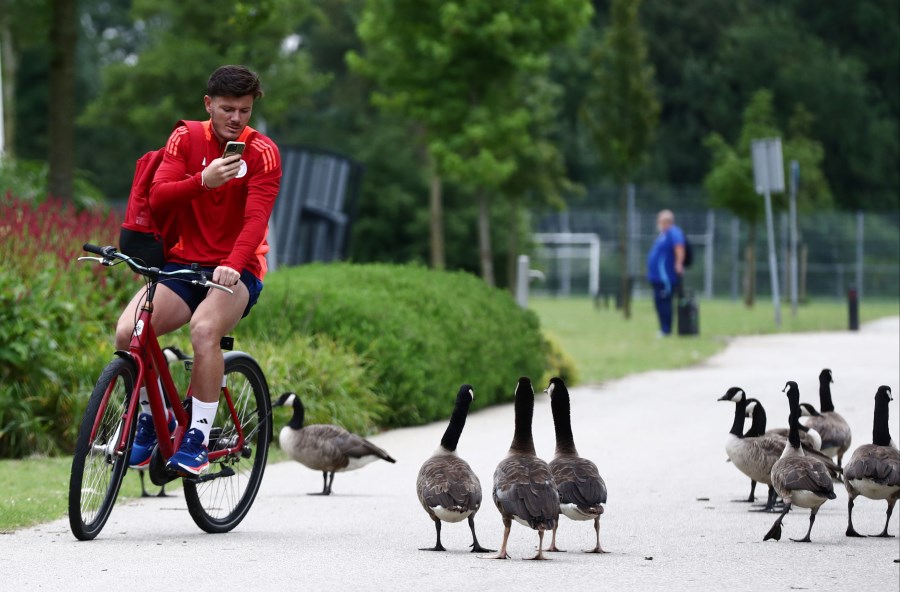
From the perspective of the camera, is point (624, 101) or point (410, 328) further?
point (624, 101)

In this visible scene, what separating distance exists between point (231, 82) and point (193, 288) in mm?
967

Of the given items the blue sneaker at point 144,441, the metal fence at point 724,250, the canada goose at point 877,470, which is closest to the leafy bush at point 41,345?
the blue sneaker at point 144,441

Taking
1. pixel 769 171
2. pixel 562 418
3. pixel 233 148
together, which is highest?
pixel 769 171

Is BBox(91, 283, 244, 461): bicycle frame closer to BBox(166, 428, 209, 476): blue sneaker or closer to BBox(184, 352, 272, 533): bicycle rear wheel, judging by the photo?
BBox(166, 428, 209, 476): blue sneaker

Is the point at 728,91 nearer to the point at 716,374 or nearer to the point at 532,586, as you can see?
the point at 716,374

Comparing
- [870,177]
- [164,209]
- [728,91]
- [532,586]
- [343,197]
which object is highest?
[728,91]

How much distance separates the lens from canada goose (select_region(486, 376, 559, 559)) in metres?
6.34

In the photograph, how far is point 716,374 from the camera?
17.8m

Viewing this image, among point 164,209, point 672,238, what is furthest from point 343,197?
point 164,209

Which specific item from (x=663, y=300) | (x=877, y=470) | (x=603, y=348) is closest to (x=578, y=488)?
(x=877, y=470)

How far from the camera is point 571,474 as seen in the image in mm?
6734

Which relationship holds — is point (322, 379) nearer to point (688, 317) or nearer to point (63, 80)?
point (63, 80)

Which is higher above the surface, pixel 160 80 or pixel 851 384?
pixel 160 80

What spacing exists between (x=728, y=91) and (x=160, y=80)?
2977 centimetres
